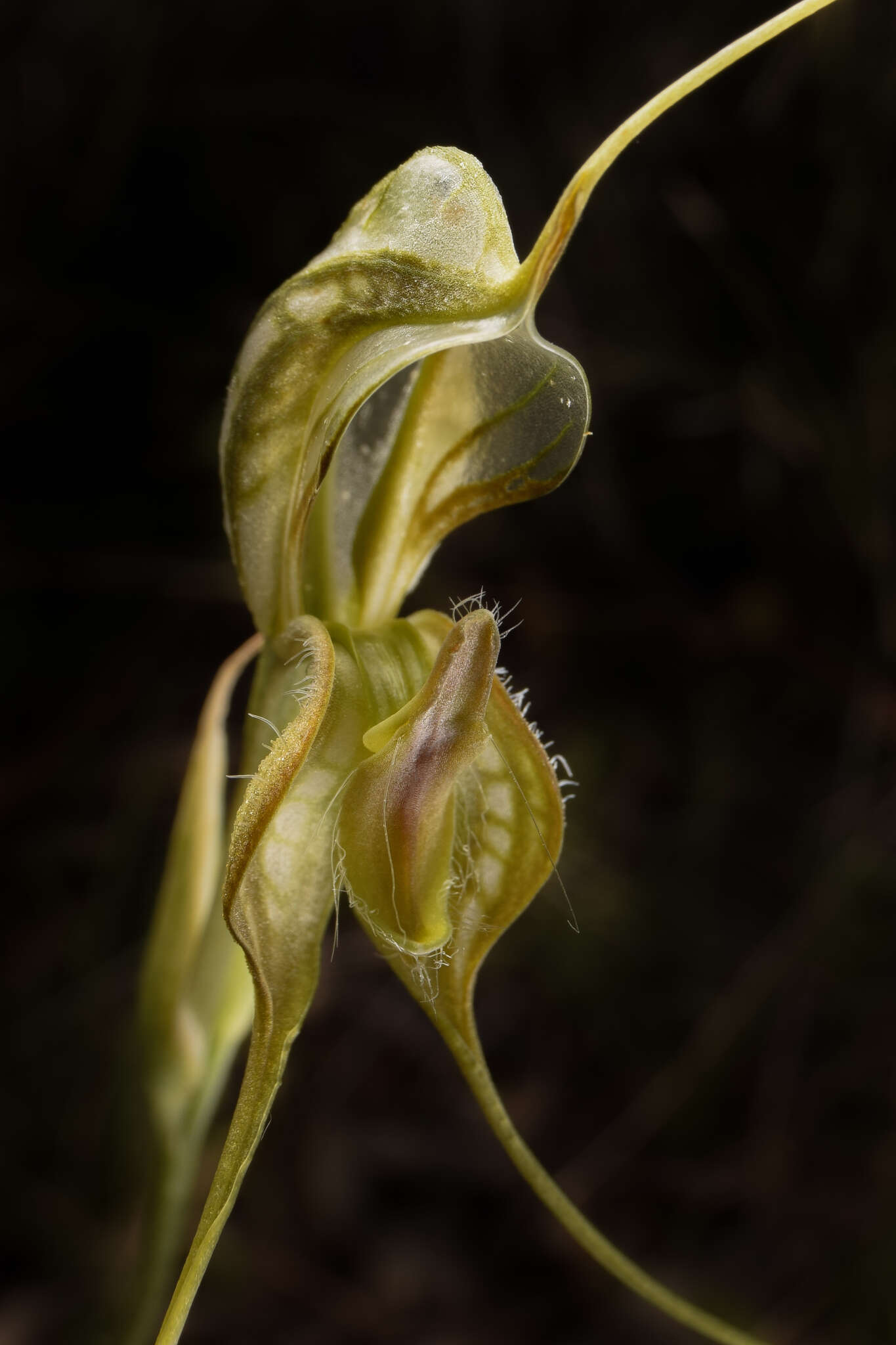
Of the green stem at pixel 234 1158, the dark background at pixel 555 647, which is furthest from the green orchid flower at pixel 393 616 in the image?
the dark background at pixel 555 647

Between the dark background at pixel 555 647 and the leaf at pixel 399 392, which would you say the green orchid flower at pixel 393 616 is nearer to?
the leaf at pixel 399 392

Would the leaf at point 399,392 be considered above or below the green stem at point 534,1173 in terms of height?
above

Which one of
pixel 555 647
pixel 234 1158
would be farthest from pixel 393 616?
pixel 555 647

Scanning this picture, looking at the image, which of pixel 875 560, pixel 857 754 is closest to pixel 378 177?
pixel 875 560

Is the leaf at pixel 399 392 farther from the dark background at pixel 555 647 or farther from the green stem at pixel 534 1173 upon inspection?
the dark background at pixel 555 647

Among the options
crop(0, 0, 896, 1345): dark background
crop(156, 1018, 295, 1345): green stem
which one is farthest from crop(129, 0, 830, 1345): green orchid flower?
crop(0, 0, 896, 1345): dark background

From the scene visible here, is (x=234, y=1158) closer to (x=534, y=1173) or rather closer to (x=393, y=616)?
(x=534, y=1173)

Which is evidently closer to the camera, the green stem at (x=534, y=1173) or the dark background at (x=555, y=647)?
the green stem at (x=534, y=1173)
